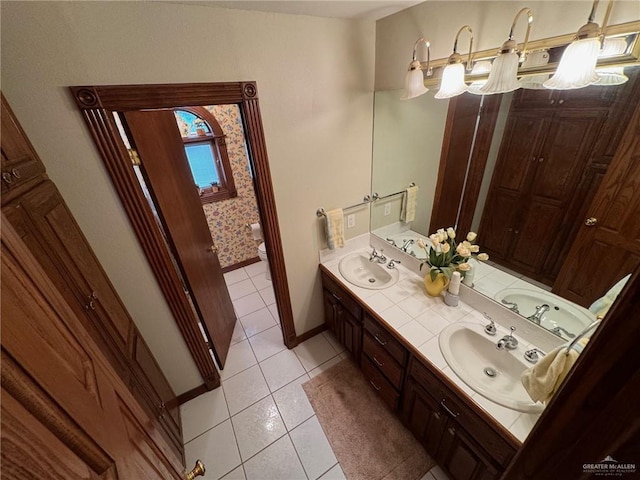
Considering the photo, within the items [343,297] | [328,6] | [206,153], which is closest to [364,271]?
[343,297]

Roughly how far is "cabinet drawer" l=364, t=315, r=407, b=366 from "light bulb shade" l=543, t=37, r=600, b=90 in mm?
1317

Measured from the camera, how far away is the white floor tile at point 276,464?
57.6 inches

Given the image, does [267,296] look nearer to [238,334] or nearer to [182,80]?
[238,334]

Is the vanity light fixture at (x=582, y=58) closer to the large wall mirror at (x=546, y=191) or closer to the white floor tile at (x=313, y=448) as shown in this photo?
the large wall mirror at (x=546, y=191)

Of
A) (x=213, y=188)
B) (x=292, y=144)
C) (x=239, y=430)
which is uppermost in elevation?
(x=292, y=144)

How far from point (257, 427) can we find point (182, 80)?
2087mm

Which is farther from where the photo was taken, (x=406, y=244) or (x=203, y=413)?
(x=406, y=244)

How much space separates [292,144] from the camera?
1542mm

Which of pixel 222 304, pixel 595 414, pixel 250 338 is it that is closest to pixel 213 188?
pixel 222 304

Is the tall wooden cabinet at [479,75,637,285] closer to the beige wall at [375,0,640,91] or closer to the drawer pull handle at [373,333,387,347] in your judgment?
the beige wall at [375,0,640,91]

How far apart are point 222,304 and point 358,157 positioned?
170 cm

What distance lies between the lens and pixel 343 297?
1.84 metres

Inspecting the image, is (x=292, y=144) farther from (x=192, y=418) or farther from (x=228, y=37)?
(x=192, y=418)

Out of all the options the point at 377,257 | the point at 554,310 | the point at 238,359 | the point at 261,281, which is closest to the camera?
the point at 554,310
